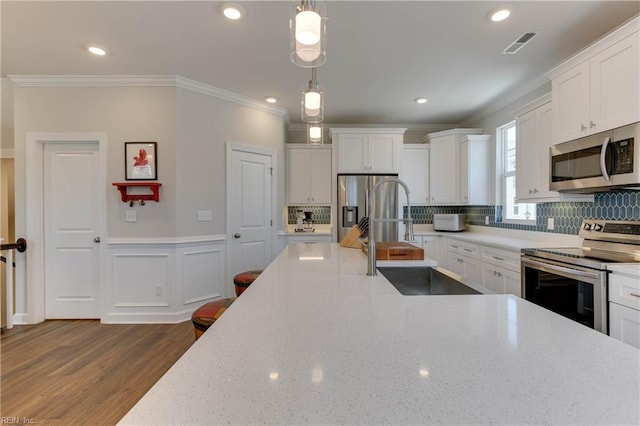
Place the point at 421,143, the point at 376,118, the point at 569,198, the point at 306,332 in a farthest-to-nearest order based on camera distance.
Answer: the point at 421,143 < the point at 376,118 < the point at 569,198 < the point at 306,332

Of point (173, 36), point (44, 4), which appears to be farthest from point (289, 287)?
point (44, 4)

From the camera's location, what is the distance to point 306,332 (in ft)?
2.65

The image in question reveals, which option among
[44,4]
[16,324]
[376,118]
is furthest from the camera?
[376,118]

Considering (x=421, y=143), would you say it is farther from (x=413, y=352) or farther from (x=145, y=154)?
(x=413, y=352)

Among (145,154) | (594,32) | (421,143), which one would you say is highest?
(594,32)

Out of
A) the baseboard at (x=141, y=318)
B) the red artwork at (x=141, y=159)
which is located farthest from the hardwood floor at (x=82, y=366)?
the red artwork at (x=141, y=159)

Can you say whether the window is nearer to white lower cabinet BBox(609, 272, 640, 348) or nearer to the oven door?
the oven door

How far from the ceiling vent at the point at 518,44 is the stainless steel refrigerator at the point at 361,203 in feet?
6.79

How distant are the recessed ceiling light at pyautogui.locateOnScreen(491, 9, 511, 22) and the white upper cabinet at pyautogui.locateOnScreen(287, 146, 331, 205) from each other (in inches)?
111

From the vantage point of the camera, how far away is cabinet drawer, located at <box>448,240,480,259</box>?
341 centimetres

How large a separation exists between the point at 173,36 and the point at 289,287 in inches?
93.4

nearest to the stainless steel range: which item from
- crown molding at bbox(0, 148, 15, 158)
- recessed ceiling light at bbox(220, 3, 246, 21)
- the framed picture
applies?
recessed ceiling light at bbox(220, 3, 246, 21)

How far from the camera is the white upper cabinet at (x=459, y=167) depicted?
4164mm

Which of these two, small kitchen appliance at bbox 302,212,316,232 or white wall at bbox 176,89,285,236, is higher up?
white wall at bbox 176,89,285,236
